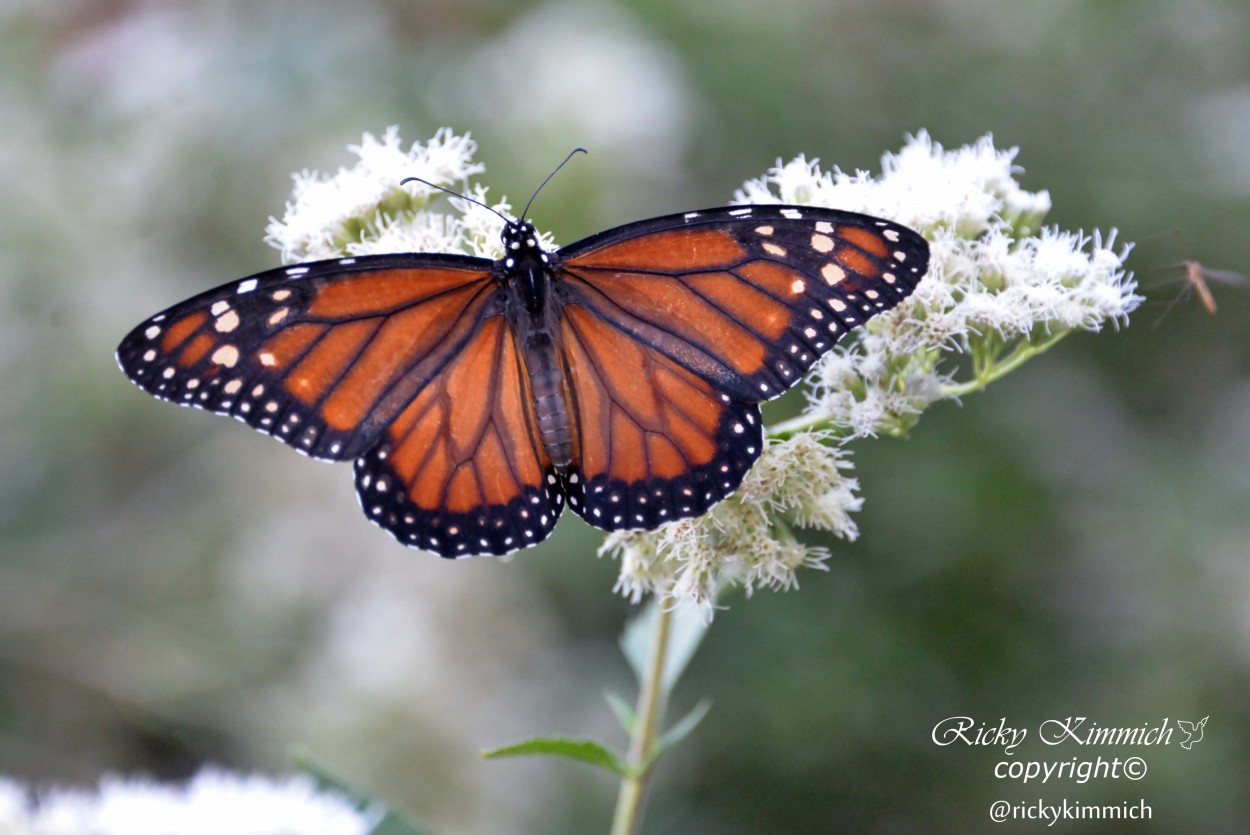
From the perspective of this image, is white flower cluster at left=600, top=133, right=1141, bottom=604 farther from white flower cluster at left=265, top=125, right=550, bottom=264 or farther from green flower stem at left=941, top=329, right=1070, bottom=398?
white flower cluster at left=265, top=125, right=550, bottom=264

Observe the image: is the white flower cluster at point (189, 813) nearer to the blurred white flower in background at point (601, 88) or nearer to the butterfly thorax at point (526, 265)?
the butterfly thorax at point (526, 265)

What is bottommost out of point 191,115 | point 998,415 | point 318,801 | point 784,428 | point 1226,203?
point 318,801

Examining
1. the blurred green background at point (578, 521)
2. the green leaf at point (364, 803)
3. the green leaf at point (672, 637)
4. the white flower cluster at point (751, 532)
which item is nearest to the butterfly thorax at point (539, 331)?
the white flower cluster at point (751, 532)

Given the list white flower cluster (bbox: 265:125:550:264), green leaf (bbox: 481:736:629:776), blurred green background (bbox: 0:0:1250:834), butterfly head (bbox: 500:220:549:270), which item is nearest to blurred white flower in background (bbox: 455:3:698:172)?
blurred green background (bbox: 0:0:1250:834)

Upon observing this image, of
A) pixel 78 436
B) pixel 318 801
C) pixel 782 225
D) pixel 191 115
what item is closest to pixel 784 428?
pixel 782 225

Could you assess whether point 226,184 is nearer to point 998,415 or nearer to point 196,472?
point 196,472
